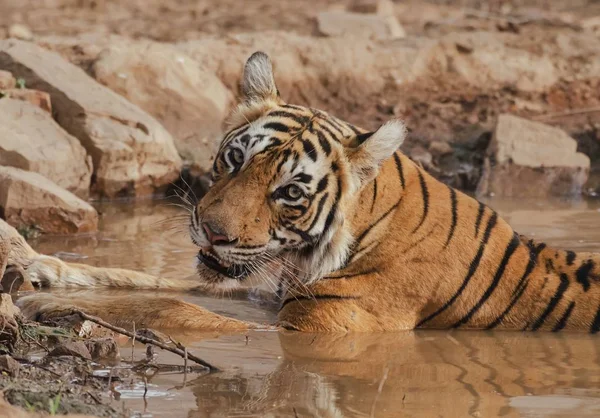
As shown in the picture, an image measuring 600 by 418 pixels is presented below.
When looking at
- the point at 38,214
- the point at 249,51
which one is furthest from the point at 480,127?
the point at 38,214

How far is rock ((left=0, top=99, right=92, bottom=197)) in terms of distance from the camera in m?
7.58

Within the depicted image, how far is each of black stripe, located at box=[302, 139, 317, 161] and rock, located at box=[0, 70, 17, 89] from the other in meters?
3.82

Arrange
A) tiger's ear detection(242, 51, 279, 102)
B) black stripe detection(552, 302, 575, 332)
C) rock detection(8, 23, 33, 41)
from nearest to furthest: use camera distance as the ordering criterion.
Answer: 1. black stripe detection(552, 302, 575, 332)
2. tiger's ear detection(242, 51, 279, 102)
3. rock detection(8, 23, 33, 41)

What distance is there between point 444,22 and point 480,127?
2.76 m

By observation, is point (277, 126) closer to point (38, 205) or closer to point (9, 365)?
point (9, 365)

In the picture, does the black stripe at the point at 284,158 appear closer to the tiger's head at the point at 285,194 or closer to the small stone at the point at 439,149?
the tiger's head at the point at 285,194

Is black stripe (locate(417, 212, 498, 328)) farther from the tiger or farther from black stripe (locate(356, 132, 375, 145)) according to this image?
black stripe (locate(356, 132, 375, 145))

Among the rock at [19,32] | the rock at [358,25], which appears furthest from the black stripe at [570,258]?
the rock at [19,32]

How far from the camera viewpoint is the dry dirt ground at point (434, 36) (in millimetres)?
10102

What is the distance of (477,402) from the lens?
4160 mm

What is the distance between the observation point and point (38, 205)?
7.03 m

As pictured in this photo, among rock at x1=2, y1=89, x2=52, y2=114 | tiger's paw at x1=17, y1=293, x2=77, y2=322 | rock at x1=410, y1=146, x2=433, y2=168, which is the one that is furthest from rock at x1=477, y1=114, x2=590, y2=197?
tiger's paw at x1=17, y1=293, x2=77, y2=322

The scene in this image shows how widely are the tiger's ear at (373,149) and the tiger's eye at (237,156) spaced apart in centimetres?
48

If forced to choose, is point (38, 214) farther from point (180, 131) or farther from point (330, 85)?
point (330, 85)
